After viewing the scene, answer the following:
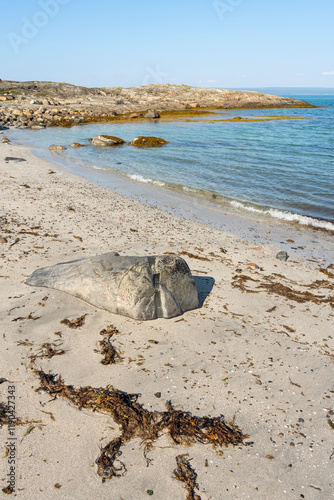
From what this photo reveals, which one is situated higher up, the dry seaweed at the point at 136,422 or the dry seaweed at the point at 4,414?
the dry seaweed at the point at 4,414

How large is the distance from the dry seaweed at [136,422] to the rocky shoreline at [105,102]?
37.8 meters

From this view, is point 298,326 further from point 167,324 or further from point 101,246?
point 101,246

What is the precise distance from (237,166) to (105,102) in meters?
49.4

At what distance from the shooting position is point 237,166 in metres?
20.5

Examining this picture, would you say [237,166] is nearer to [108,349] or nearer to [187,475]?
[108,349]

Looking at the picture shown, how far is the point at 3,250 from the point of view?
8.19 meters

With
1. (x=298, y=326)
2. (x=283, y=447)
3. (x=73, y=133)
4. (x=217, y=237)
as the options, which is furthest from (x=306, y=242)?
(x=73, y=133)

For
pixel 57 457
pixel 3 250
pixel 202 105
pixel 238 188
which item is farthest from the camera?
pixel 202 105

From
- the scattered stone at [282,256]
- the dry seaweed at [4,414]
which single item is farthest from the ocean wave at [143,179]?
the dry seaweed at [4,414]

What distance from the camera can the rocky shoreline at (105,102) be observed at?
44.1 metres

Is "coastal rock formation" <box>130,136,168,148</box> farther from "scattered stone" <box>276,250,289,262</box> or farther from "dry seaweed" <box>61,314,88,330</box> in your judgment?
"dry seaweed" <box>61,314,88,330</box>

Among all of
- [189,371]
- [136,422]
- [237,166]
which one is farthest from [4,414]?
[237,166]

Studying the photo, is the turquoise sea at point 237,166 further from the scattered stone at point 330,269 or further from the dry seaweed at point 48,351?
the dry seaweed at point 48,351

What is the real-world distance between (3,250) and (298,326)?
6.65 metres
